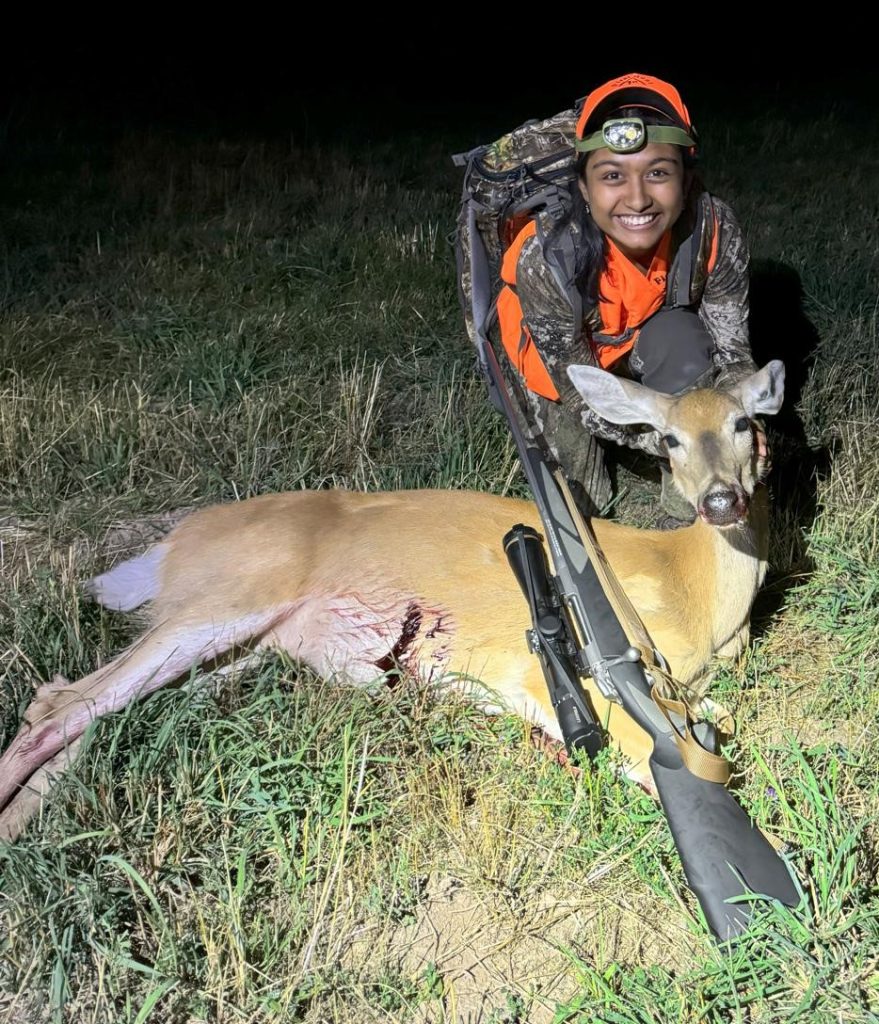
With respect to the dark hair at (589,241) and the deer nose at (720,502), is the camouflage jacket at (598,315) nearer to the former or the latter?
the dark hair at (589,241)

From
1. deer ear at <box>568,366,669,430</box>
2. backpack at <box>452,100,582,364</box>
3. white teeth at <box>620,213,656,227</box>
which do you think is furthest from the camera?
backpack at <box>452,100,582,364</box>

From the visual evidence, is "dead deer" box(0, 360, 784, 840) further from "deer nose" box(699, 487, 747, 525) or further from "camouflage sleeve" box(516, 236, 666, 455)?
"camouflage sleeve" box(516, 236, 666, 455)

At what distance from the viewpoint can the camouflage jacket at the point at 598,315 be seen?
4031 millimetres

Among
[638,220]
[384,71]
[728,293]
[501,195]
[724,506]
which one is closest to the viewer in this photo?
[724,506]

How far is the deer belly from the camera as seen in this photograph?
3445 millimetres

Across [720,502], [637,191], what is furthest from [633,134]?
[720,502]

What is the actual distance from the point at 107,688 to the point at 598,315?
2262 mm

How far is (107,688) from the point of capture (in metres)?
3.20

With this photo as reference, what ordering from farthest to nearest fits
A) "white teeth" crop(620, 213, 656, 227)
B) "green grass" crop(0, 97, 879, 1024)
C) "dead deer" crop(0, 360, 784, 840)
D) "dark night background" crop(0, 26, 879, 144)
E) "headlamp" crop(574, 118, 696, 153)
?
"dark night background" crop(0, 26, 879, 144) < "white teeth" crop(620, 213, 656, 227) < "headlamp" crop(574, 118, 696, 153) < "dead deer" crop(0, 360, 784, 840) < "green grass" crop(0, 97, 879, 1024)

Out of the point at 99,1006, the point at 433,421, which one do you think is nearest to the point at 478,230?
the point at 433,421

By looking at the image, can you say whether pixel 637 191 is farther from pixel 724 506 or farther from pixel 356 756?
pixel 356 756

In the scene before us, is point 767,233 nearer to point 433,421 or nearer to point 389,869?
point 433,421

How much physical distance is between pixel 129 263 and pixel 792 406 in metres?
3.84

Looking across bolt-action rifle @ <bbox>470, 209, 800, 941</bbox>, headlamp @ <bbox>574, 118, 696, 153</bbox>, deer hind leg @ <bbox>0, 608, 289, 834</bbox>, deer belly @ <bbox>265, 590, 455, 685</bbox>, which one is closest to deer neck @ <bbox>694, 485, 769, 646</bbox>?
bolt-action rifle @ <bbox>470, 209, 800, 941</bbox>
